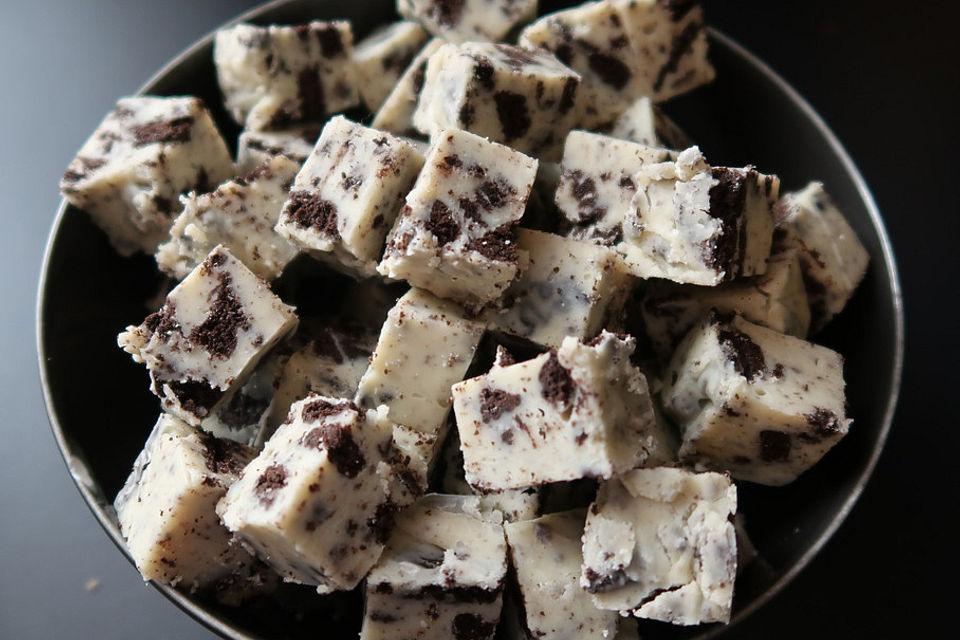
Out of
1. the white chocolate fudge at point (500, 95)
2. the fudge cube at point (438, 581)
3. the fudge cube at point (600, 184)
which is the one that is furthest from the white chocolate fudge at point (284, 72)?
the fudge cube at point (438, 581)

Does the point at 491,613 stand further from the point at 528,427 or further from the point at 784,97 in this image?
the point at 784,97

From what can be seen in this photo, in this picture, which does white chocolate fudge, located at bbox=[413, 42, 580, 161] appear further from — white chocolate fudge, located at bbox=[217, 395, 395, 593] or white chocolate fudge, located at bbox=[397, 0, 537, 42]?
white chocolate fudge, located at bbox=[217, 395, 395, 593]

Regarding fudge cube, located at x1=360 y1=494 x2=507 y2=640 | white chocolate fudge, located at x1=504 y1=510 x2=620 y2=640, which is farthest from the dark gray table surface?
fudge cube, located at x1=360 y1=494 x2=507 y2=640

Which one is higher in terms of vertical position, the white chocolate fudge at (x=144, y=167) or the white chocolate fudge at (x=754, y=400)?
the white chocolate fudge at (x=144, y=167)

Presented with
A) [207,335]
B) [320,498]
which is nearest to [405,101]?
[207,335]

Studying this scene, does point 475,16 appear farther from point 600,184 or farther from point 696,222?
point 696,222

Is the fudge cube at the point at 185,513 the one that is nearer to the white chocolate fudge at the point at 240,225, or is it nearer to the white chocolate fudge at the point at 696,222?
the white chocolate fudge at the point at 240,225

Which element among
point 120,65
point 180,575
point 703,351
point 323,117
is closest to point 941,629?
Result: point 703,351
